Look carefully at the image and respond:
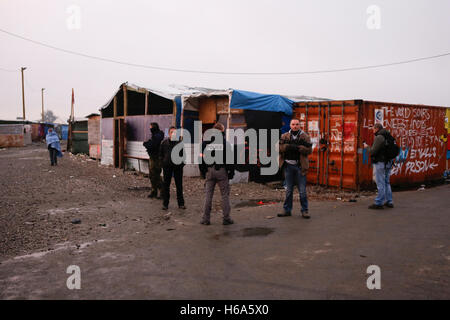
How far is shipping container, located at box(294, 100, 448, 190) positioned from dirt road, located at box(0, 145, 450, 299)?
1626mm

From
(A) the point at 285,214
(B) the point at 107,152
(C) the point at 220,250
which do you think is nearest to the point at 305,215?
(A) the point at 285,214

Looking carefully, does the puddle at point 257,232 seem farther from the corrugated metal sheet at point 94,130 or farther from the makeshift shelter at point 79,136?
the makeshift shelter at point 79,136

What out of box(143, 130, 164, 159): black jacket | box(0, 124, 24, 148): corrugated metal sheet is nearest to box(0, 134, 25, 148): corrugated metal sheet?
box(0, 124, 24, 148): corrugated metal sheet

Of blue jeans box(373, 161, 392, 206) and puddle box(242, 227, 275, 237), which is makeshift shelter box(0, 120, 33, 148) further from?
blue jeans box(373, 161, 392, 206)

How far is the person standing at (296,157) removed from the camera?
7332 millimetres

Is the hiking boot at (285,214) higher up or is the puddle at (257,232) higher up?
the hiking boot at (285,214)

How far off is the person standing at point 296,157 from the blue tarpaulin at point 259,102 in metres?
4.42

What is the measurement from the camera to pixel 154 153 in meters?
9.73

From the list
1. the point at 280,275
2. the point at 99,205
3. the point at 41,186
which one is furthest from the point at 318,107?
the point at 41,186

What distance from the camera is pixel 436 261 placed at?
4.79m

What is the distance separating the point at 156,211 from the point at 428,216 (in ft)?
18.5

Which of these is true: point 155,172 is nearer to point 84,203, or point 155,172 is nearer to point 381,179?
point 84,203

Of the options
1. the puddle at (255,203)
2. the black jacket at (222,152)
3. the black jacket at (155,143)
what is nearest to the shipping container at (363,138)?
the puddle at (255,203)

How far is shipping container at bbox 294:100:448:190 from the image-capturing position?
10.7 metres
